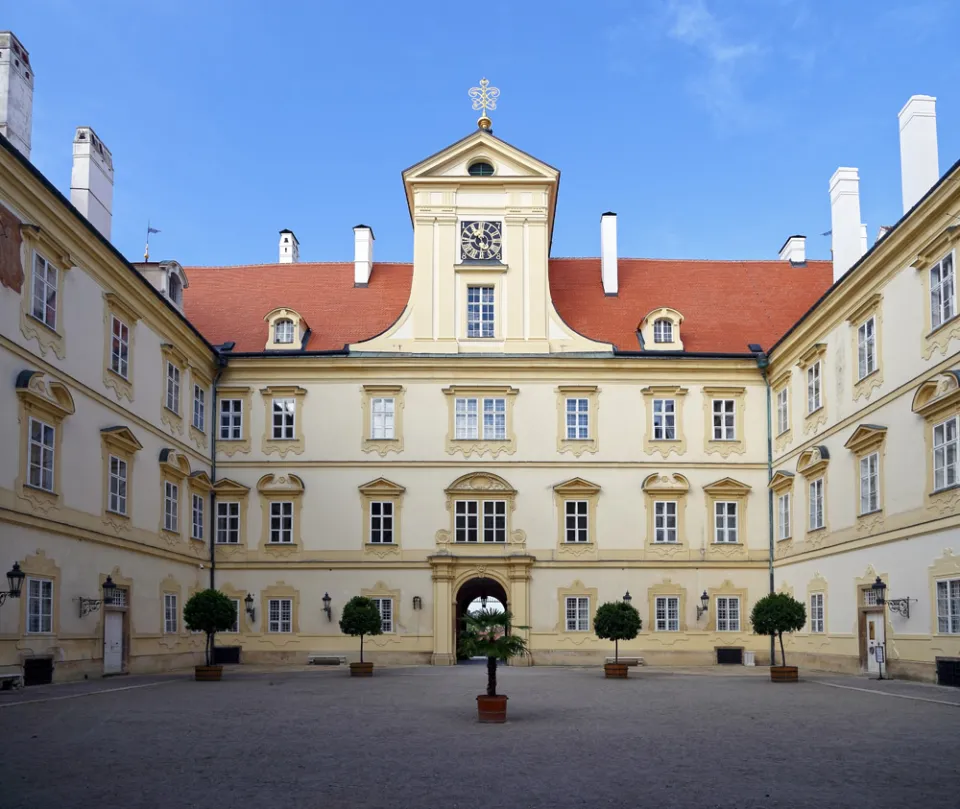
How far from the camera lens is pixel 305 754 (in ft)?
39.3

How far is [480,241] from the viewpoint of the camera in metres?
36.0

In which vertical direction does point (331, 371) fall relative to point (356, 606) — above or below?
above

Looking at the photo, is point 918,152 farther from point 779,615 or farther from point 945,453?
point 779,615

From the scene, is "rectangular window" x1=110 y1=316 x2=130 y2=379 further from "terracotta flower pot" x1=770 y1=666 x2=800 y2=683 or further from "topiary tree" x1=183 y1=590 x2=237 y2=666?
"terracotta flower pot" x1=770 y1=666 x2=800 y2=683

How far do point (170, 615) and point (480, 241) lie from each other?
14612 millimetres

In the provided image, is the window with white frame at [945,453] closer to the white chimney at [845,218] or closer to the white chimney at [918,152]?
the white chimney at [918,152]

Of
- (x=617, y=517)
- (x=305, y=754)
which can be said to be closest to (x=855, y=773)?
(x=305, y=754)

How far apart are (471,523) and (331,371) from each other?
20.8ft

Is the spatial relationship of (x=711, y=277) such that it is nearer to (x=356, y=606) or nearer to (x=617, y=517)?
(x=617, y=517)

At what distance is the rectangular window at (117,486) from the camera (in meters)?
26.2

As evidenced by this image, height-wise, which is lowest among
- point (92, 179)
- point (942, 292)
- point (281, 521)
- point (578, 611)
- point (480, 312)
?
point (578, 611)

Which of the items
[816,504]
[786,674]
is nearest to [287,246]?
[816,504]

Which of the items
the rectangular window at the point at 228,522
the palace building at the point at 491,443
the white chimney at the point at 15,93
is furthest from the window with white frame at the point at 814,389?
the white chimney at the point at 15,93

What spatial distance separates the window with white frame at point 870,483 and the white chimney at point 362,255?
19.1 meters
